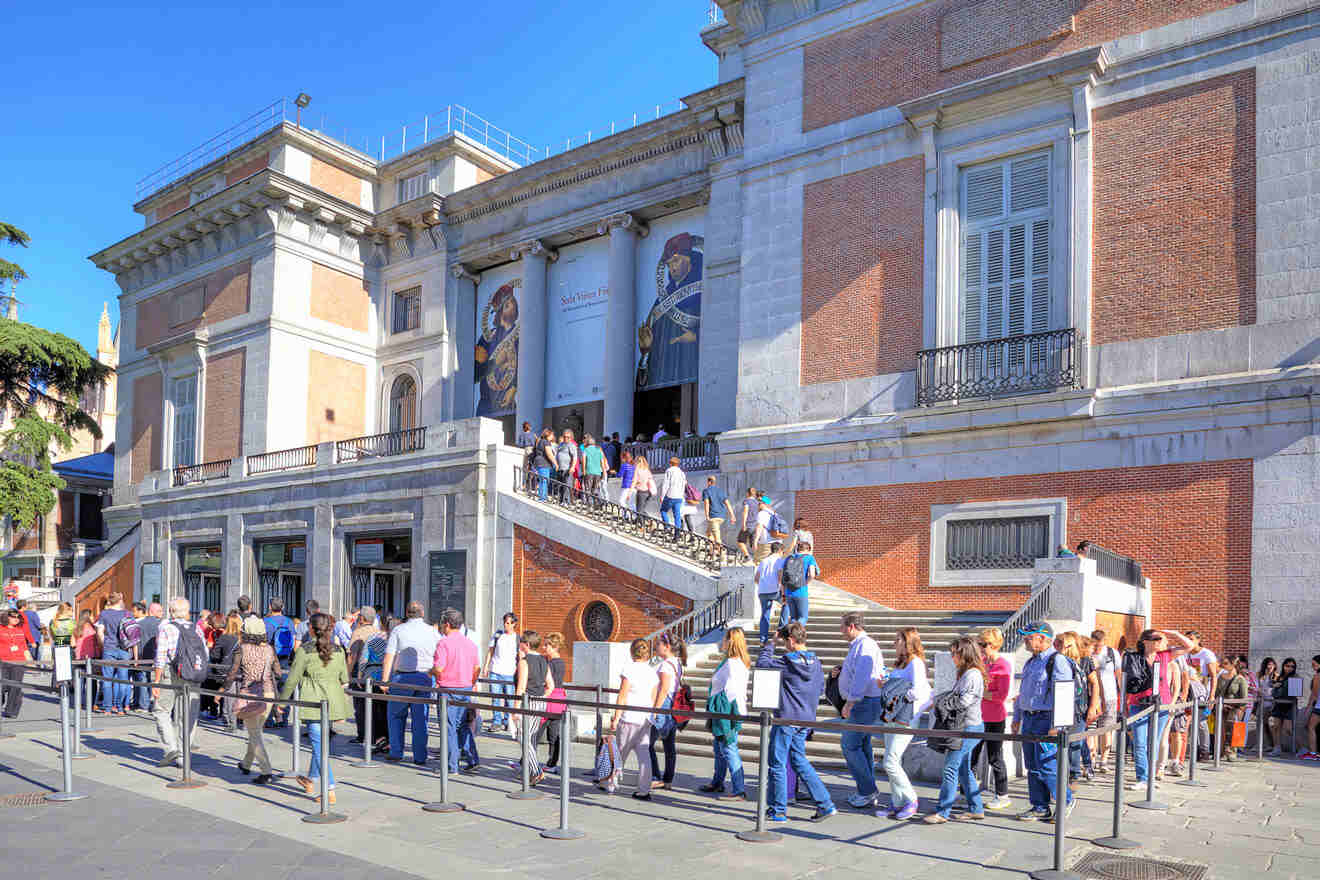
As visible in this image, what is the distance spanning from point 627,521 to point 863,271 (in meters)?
6.35

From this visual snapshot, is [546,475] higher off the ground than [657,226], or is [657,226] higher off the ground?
[657,226]

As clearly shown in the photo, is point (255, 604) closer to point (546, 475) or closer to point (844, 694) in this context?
point (546, 475)

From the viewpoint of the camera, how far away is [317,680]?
996 centimetres

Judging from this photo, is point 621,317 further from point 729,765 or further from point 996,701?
point 996,701

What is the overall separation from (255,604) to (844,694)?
21.4 m

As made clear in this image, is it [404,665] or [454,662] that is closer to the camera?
[454,662]

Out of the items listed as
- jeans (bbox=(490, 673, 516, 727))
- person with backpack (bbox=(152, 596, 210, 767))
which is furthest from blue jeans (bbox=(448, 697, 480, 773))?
person with backpack (bbox=(152, 596, 210, 767))

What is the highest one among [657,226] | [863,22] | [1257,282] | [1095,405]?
[863,22]

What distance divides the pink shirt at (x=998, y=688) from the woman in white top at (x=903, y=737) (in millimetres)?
698

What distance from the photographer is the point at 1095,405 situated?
17531 mm

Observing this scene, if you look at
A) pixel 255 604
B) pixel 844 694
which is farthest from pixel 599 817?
pixel 255 604

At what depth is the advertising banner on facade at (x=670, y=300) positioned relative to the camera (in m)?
26.8

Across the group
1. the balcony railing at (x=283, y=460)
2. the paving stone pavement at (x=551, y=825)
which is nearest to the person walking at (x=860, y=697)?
the paving stone pavement at (x=551, y=825)

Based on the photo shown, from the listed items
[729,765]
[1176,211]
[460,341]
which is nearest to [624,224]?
[460,341]
